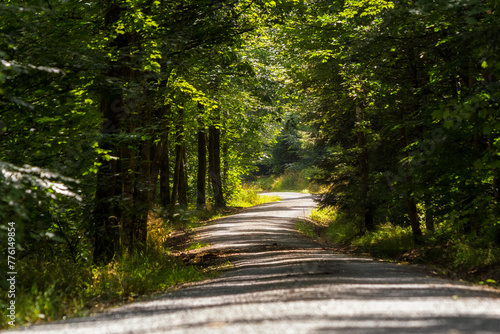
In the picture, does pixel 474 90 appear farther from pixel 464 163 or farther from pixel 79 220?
pixel 79 220

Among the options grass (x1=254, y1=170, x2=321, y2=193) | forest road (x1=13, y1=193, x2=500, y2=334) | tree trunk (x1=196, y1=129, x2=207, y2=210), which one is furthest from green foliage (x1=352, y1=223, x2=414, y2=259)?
grass (x1=254, y1=170, x2=321, y2=193)

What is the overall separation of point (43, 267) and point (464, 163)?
25.1 feet

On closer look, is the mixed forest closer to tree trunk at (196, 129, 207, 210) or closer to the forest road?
the forest road

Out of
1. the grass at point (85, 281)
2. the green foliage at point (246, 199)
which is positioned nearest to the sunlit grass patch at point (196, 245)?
the grass at point (85, 281)

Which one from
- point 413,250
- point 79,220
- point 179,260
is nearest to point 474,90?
point 413,250

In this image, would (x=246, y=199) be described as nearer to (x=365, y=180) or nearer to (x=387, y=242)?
(x=365, y=180)

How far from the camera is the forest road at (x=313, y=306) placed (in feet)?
13.1

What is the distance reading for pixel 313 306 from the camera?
15.8 ft

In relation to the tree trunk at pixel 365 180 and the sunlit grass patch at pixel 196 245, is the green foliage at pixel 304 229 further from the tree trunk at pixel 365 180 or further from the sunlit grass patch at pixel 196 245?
the sunlit grass patch at pixel 196 245

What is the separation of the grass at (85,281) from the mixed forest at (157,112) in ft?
Result: 0.14

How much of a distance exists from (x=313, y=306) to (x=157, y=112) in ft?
38.8

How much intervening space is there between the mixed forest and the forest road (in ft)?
4.02

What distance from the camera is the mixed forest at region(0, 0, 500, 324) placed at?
7367mm

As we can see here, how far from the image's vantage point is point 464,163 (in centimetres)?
910
